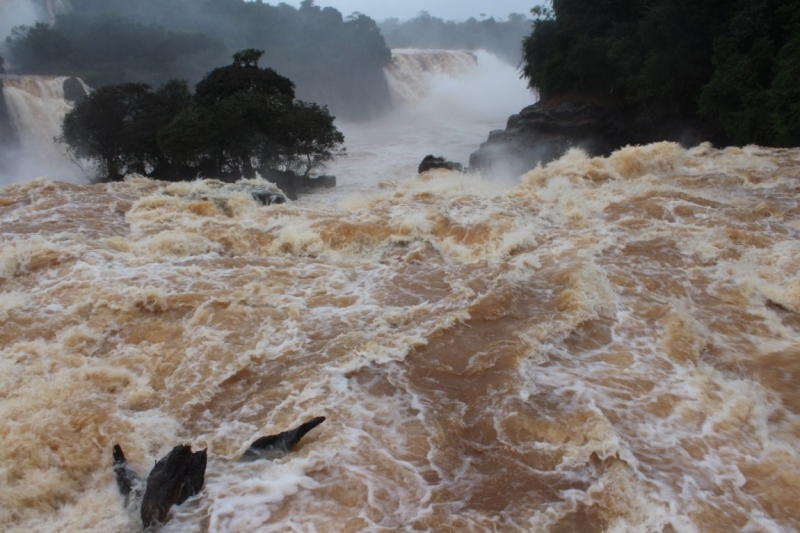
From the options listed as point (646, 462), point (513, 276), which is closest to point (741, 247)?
point (513, 276)

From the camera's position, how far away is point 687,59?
17.2 metres

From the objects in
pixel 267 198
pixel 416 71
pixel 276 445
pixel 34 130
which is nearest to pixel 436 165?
pixel 267 198

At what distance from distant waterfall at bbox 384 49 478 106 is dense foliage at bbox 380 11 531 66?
3702 cm

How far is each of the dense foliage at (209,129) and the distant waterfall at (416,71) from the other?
26.6 metres

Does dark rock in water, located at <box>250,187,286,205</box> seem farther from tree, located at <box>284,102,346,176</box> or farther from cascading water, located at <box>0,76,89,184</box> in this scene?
cascading water, located at <box>0,76,89,184</box>

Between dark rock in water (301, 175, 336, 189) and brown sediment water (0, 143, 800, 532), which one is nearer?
brown sediment water (0, 143, 800, 532)

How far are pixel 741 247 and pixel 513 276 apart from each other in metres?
3.41

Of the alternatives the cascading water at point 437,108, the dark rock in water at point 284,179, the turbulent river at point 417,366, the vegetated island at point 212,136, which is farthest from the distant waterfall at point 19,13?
the turbulent river at point 417,366

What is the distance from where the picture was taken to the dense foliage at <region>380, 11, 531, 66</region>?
8131 centimetres

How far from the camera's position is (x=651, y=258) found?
284 inches

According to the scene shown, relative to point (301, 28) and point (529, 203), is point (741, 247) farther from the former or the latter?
point (301, 28)

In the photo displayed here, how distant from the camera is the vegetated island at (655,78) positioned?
15.0 metres

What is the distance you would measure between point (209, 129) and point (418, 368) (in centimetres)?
1342

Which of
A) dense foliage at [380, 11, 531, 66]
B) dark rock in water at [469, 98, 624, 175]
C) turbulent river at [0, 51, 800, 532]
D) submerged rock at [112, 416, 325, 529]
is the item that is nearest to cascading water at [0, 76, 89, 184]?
turbulent river at [0, 51, 800, 532]
